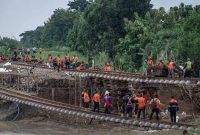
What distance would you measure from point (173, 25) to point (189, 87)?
1264 cm

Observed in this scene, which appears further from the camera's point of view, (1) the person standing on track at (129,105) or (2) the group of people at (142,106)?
(1) the person standing on track at (129,105)

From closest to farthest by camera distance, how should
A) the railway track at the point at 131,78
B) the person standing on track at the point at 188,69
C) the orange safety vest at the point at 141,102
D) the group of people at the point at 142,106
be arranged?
the group of people at the point at 142,106 < the orange safety vest at the point at 141,102 < the railway track at the point at 131,78 < the person standing on track at the point at 188,69

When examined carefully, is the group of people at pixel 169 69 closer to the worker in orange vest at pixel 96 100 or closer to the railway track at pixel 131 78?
the railway track at pixel 131 78

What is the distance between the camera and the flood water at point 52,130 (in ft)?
93.9

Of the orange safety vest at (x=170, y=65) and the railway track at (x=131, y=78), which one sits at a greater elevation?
the orange safety vest at (x=170, y=65)

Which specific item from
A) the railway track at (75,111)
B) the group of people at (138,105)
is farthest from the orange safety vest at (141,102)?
the railway track at (75,111)

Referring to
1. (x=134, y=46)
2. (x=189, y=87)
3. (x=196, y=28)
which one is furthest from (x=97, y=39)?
(x=189, y=87)

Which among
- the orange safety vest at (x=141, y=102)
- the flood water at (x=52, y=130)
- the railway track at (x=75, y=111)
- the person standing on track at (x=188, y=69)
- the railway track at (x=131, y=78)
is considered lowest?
the flood water at (x=52, y=130)

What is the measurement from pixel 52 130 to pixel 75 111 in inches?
83.6

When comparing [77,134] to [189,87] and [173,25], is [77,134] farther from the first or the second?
[173,25]

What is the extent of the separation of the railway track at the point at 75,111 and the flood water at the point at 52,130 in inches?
35.9

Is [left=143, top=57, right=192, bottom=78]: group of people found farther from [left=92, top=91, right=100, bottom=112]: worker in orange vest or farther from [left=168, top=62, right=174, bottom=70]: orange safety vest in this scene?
[left=92, top=91, right=100, bottom=112]: worker in orange vest

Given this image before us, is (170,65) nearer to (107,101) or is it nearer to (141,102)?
(141,102)

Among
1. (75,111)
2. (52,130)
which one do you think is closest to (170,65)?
(75,111)
